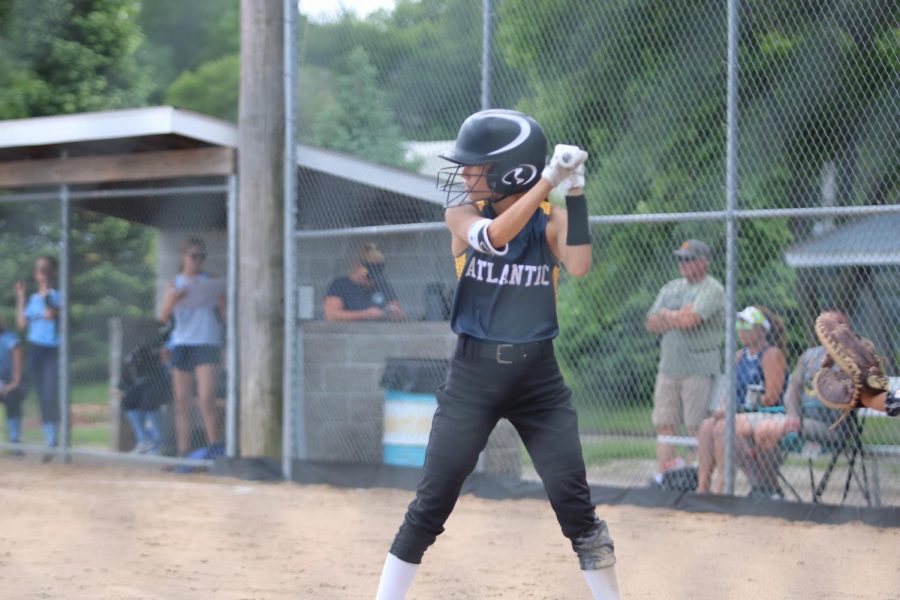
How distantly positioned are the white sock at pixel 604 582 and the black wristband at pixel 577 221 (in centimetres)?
105

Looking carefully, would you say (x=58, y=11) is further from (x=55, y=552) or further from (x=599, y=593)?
(x=599, y=593)

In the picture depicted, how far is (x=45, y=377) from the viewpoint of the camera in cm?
1021

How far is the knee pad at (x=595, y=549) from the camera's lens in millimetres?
3549

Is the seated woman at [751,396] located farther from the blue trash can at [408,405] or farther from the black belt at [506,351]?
the black belt at [506,351]

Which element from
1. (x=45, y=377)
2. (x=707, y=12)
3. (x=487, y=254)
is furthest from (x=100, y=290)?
(x=487, y=254)

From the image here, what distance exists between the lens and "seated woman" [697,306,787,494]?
22.5 feet

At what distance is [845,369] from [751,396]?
0.81 meters

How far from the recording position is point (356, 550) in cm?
589

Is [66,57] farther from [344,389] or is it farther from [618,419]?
[618,419]

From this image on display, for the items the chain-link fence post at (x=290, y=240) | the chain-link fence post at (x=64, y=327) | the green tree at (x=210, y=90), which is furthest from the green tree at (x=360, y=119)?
the green tree at (x=210, y=90)

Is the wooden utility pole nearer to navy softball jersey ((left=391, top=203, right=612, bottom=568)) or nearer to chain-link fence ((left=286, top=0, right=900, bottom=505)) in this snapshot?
chain-link fence ((left=286, top=0, right=900, bottom=505))

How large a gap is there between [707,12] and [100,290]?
1617 cm

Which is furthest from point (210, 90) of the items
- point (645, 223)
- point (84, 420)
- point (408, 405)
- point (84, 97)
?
point (645, 223)

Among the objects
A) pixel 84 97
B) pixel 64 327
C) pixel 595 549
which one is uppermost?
pixel 84 97
